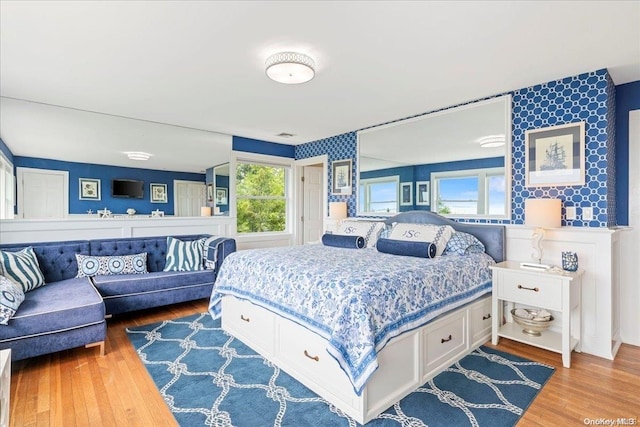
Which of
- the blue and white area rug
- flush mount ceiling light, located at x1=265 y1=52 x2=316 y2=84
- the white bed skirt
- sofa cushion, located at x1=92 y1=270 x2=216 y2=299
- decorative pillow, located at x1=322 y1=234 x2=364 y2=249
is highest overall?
flush mount ceiling light, located at x1=265 y1=52 x2=316 y2=84

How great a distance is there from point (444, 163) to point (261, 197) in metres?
3.24

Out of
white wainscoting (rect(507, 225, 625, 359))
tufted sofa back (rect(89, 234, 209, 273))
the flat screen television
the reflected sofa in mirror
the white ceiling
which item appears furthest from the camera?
the reflected sofa in mirror

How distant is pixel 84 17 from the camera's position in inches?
78.8

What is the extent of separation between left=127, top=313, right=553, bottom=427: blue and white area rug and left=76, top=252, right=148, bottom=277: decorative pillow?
1.17 meters

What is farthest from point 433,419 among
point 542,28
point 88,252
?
point 88,252

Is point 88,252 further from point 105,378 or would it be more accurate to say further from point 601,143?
point 601,143

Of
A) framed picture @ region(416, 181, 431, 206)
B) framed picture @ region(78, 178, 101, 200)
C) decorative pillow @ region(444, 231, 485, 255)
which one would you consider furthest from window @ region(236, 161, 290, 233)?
decorative pillow @ region(444, 231, 485, 255)

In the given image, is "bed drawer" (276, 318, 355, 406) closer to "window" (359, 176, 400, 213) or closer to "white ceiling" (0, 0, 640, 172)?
"white ceiling" (0, 0, 640, 172)

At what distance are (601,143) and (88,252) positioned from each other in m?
5.37

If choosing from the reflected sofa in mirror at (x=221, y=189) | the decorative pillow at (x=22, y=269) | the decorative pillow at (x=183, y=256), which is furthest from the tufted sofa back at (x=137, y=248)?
the reflected sofa in mirror at (x=221, y=189)

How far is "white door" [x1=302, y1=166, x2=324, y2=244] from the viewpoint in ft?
20.6

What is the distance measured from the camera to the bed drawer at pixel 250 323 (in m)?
2.63

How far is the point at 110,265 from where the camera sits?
371 cm

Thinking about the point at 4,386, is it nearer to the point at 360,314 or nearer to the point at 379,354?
the point at 360,314
